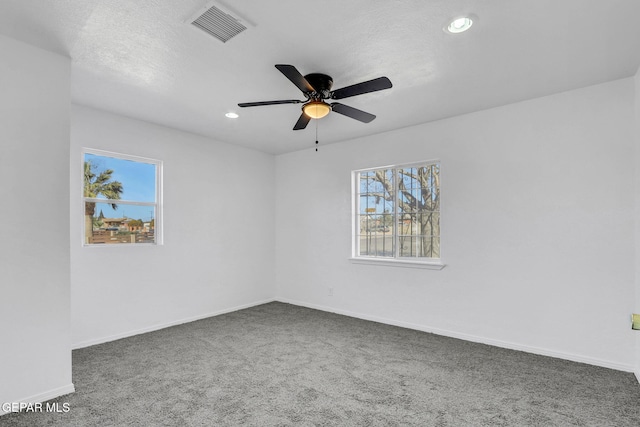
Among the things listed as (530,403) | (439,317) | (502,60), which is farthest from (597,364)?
(502,60)

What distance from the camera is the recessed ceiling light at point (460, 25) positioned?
2.15 meters

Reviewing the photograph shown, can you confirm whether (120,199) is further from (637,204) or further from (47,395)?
(637,204)

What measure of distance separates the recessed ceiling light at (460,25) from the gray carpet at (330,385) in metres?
2.66

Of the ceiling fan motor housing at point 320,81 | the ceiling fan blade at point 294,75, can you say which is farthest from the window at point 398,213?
the ceiling fan blade at point 294,75

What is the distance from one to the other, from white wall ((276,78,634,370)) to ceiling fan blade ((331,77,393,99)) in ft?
6.51

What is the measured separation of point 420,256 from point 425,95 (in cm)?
206

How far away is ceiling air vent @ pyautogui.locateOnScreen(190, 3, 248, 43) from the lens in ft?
6.77

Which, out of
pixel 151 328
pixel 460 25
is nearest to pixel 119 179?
pixel 151 328

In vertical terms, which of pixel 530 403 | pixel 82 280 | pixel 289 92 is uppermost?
pixel 289 92

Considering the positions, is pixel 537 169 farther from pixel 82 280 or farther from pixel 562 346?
pixel 82 280

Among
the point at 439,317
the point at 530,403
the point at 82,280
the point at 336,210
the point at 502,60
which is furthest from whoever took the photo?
the point at 336,210

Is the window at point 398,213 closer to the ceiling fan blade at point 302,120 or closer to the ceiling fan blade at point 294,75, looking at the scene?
the ceiling fan blade at point 302,120

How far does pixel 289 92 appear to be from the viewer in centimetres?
325

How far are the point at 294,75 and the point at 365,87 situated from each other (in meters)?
0.53
